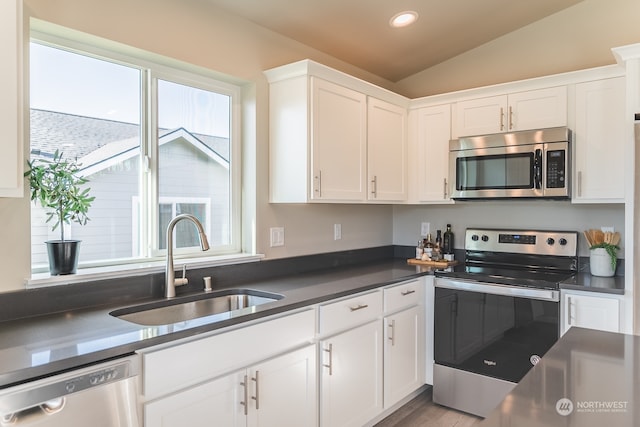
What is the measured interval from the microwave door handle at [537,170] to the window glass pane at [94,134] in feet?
7.81

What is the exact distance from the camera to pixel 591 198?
2.70 m

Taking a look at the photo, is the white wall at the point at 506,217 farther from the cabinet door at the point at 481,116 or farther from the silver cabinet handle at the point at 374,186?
the silver cabinet handle at the point at 374,186

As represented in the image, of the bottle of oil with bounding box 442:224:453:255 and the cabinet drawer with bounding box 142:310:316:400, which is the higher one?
the bottle of oil with bounding box 442:224:453:255

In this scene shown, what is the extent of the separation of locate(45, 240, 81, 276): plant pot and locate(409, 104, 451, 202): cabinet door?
2412 mm

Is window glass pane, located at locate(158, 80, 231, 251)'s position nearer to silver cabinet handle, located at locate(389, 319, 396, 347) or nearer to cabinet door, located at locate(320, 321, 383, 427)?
cabinet door, located at locate(320, 321, 383, 427)

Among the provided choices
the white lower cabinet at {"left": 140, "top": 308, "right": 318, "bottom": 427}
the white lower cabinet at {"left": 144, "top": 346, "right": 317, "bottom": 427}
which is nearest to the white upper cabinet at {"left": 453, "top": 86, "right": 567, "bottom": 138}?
the white lower cabinet at {"left": 140, "top": 308, "right": 318, "bottom": 427}

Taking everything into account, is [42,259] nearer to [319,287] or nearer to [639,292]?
[319,287]

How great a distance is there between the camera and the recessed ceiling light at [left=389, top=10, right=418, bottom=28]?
273 centimetres

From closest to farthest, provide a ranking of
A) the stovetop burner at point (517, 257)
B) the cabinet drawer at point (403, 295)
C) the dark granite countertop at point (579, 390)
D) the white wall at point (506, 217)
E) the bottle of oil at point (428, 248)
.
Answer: the dark granite countertop at point (579, 390)
the cabinet drawer at point (403, 295)
the stovetop burner at point (517, 257)
the white wall at point (506, 217)
the bottle of oil at point (428, 248)

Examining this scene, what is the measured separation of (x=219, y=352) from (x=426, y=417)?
1731mm

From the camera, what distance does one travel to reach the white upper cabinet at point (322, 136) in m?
2.52

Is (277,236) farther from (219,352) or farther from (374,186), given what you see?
(219,352)

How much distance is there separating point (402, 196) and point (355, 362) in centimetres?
142

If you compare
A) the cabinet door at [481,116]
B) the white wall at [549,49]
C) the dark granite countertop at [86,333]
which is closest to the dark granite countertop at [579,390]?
the dark granite countertop at [86,333]
